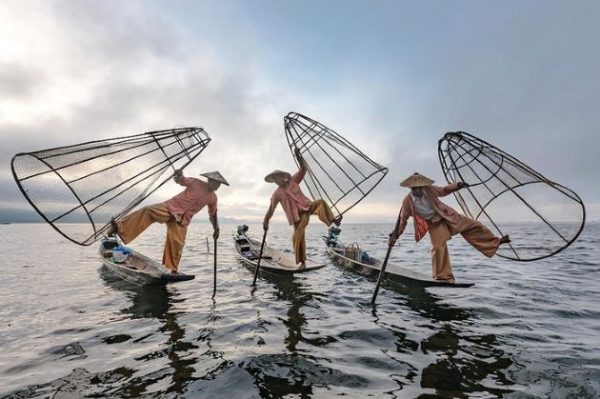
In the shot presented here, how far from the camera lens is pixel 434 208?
800 centimetres

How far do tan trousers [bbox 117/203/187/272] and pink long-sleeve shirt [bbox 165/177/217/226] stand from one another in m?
0.16

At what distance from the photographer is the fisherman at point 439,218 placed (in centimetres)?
773

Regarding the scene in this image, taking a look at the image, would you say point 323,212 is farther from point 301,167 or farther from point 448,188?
point 448,188

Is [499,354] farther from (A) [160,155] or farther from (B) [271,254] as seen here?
(B) [271,254]

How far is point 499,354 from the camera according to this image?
503 cm

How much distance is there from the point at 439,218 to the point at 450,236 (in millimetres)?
469

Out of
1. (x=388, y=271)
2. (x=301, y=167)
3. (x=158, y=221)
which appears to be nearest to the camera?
(x=158, y=221)

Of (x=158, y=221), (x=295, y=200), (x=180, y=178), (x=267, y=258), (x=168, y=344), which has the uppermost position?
(x=180, y=178)

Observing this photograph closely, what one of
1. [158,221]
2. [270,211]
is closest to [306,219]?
[270,211]

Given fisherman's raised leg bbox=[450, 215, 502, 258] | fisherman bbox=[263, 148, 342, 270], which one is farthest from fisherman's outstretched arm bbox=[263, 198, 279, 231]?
fisherman's raised leg bbox=[450, 215, 502, 258]

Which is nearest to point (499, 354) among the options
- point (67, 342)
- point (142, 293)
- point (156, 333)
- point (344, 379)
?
point (344, 379)

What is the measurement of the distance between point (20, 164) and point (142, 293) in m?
4.78

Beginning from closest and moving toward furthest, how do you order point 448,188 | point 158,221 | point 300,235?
point 448,188 < point 158,221 < point 300,235

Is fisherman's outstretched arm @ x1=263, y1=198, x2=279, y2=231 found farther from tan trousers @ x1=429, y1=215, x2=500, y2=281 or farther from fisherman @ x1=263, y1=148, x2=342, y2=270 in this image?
tan trousers @ x1=429, y1=215, x2=500, y2=281
